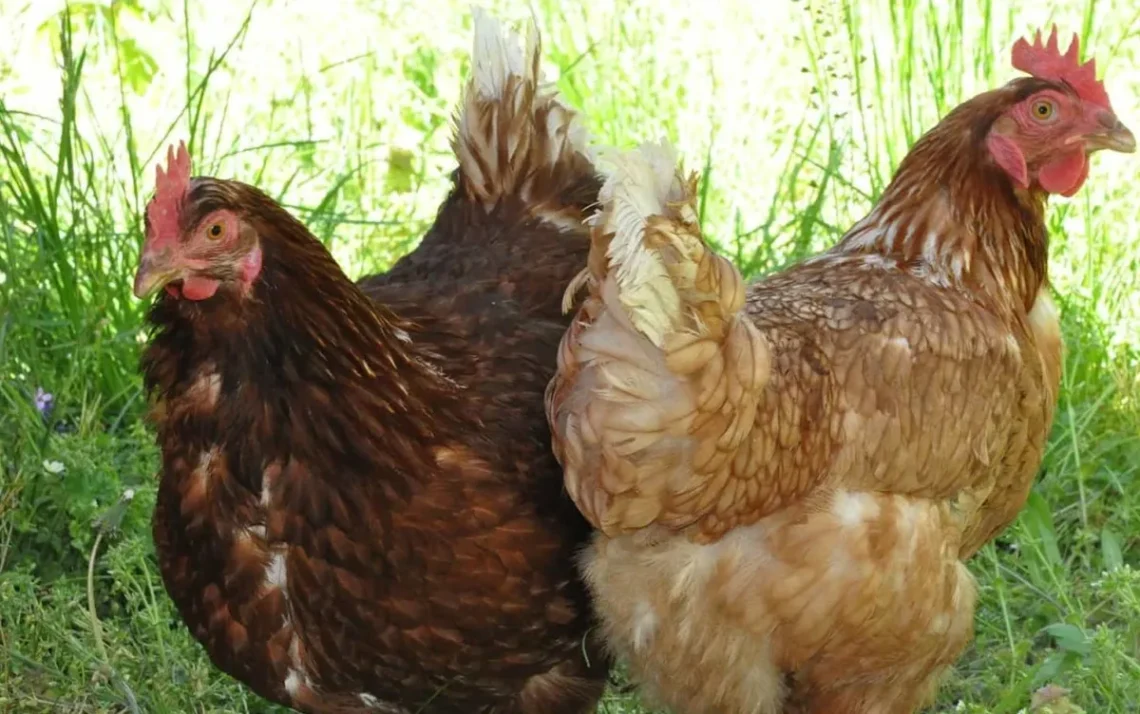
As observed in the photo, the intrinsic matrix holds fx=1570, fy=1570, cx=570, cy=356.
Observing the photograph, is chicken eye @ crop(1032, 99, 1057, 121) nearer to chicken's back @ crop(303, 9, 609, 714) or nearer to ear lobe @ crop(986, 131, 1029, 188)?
ear lobe @ crop(986, 131, 1029, 188)

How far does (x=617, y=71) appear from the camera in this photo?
5.09m

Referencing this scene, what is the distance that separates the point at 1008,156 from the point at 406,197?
264 centimetres

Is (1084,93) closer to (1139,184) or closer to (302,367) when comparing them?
(302,367)

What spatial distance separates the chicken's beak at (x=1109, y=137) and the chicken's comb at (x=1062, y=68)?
4 centimetres

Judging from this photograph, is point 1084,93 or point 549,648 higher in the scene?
point 1084,93

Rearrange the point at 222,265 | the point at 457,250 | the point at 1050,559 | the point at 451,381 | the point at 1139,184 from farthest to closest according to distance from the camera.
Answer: the point at 1139,184
the point at 1050,559
the point at 457,250
the point at 451,381
the point at 222,265

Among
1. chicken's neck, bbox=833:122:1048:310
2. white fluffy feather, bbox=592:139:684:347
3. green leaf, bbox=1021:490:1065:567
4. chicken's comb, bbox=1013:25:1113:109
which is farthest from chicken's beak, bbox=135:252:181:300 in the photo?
green leaf, bbox=1021:490:1065:567

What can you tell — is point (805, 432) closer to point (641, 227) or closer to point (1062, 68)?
point (641, 227)

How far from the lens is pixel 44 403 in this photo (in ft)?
11.9

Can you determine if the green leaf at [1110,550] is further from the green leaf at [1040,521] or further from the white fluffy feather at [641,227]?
the white fluffy feather at [641,227]

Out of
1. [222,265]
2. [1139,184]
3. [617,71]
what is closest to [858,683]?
[222,265]

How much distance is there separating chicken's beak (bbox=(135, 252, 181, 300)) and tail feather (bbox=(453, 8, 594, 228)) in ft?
3.29

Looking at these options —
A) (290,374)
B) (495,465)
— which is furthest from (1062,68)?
(290,374)

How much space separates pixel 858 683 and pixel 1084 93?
3.68ft
